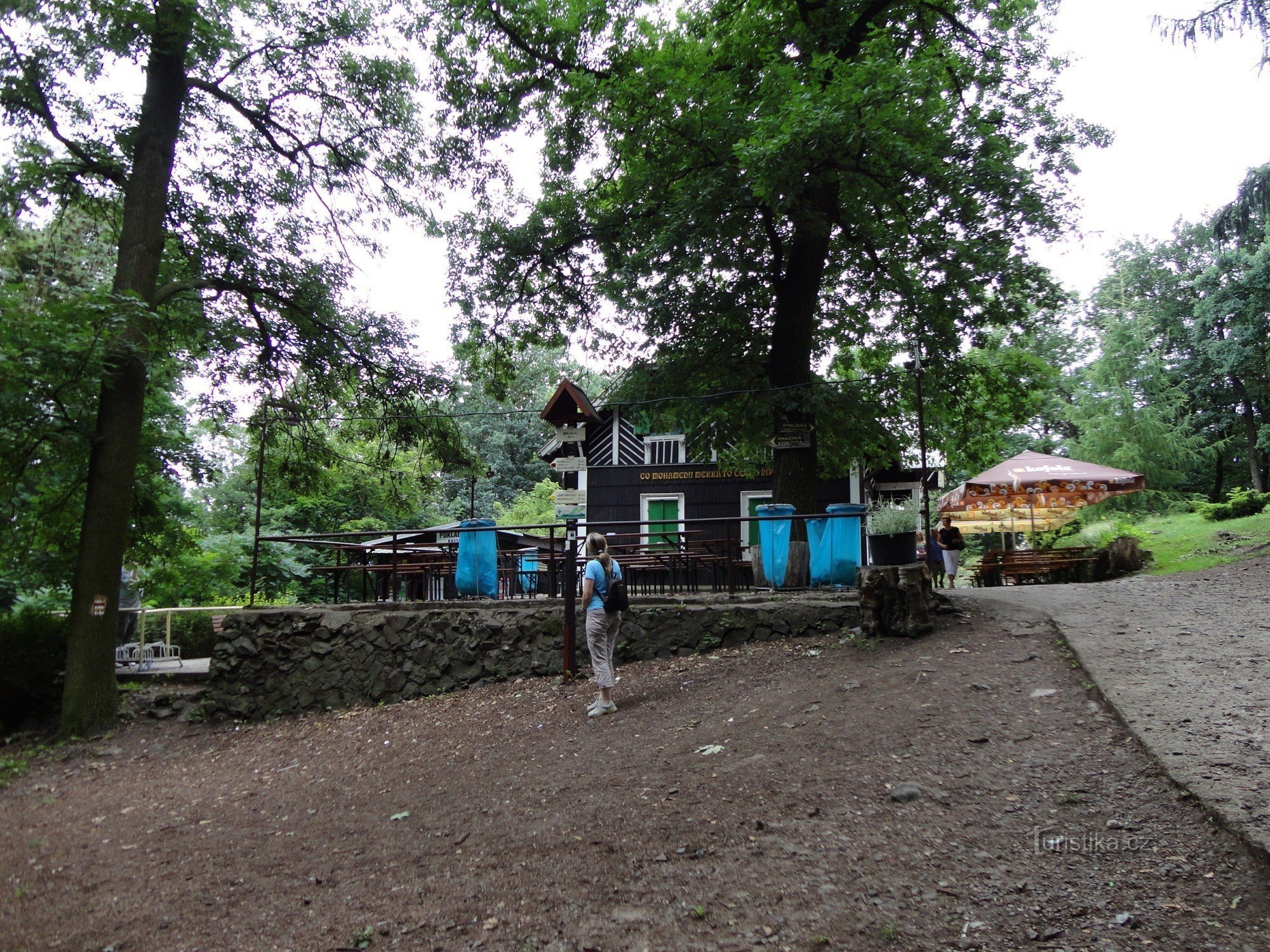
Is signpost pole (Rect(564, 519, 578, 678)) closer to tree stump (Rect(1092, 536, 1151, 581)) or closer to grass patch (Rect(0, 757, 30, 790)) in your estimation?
grass patch (Rect(0, 757, 30, 790))

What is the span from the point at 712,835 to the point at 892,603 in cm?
452

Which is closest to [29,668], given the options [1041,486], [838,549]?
[838,549]

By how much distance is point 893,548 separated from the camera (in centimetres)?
899

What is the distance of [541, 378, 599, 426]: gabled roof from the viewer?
21344 millimetres

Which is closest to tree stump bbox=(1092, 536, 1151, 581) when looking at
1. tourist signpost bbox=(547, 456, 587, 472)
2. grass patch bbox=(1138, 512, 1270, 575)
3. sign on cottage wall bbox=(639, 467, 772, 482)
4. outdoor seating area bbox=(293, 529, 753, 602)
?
grass patch bbox=(1138, 512, 1270, 575)

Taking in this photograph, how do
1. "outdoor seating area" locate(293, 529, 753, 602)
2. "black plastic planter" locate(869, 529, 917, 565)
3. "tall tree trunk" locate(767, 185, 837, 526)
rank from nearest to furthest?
"black plastic planter" locate(869, 529, 917, 565) → "outdoor seating area" locate(293, 529, 753, 602) → "tall tree trunk" locate(767, 185, 837, 526)

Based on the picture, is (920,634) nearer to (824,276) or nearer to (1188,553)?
(824,276)

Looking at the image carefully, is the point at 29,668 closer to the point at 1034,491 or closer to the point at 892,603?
the point at 892,603

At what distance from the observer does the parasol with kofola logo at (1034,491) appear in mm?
15680

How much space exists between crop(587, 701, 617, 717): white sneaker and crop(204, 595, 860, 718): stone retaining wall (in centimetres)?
211

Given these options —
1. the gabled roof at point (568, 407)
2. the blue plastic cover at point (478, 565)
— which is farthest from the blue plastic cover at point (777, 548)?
the gabled roof at point (568, 407)

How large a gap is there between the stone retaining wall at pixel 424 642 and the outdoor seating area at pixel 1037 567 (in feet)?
25.2

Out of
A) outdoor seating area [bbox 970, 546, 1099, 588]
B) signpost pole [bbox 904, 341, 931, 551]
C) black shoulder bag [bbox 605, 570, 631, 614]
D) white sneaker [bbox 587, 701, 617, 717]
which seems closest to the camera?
white sneaker [bbox 587, 701, 617, 717]

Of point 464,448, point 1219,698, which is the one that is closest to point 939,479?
point 464,448
